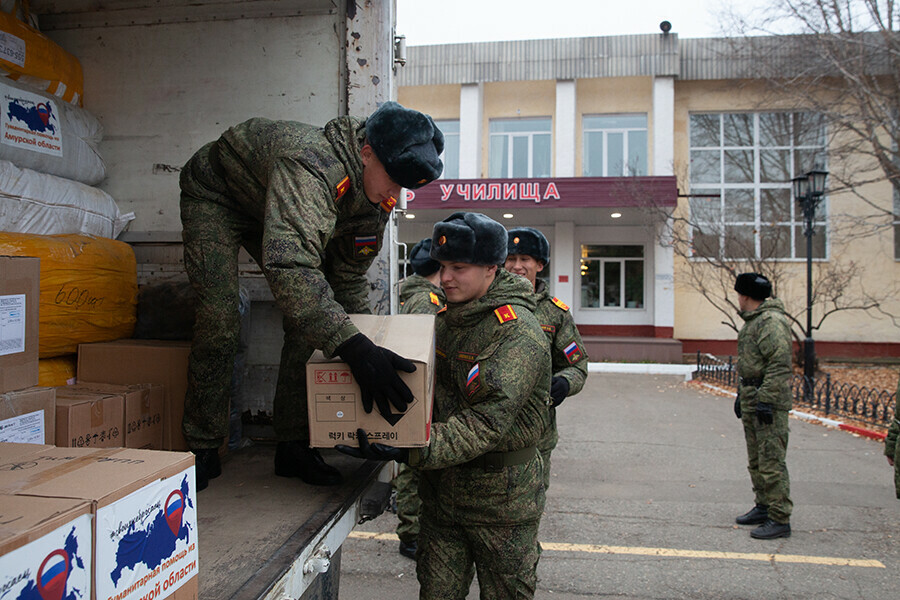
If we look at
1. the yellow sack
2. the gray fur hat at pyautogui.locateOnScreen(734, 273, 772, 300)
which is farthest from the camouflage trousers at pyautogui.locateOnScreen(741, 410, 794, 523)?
the yellow sack

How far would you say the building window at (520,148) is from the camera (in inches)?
645

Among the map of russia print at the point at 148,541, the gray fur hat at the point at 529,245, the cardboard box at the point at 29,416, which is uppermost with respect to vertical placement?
the gray fur hat at the point at 529,245

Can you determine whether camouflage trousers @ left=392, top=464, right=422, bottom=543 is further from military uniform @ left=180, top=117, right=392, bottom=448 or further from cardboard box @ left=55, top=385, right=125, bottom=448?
cardboard box @ left=55, top=385, right=125, bottom=448

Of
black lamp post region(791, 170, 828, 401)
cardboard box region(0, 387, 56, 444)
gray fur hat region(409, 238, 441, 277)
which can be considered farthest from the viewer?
black lamp post region(791, 170, 828, 401)

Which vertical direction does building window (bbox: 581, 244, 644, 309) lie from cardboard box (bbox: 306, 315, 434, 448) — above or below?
above

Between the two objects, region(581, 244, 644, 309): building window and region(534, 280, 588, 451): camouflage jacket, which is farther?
region(581, 244, 644, 309): building window

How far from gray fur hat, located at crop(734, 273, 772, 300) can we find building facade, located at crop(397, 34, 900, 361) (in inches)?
359

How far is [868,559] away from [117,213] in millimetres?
4744

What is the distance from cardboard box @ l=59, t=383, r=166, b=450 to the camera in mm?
2143

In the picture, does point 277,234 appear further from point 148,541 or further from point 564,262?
point 564,262

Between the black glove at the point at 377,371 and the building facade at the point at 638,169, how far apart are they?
12.2 m

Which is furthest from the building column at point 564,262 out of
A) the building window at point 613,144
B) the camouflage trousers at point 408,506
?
the camouflage trousers at point 408,506

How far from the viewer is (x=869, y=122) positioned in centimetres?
1088

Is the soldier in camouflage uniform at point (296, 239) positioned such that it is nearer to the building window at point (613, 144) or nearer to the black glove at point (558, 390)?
the black glove at point (558, 390)
